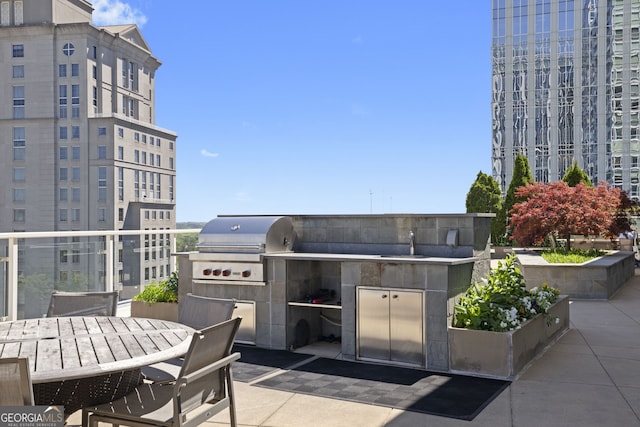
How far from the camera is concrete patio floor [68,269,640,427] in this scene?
3783 mm

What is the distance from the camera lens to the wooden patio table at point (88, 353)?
8.74 feet

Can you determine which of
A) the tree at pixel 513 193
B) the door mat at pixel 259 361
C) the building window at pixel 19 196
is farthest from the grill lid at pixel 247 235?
the building window at pixel 19 196

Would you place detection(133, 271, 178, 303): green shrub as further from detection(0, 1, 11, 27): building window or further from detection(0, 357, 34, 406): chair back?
detection(0, 1, 11, 27): building window

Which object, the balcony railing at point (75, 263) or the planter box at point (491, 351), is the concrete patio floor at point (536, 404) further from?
the balcony railing at point (75, 263)

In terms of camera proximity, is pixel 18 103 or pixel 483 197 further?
pixel 18 103

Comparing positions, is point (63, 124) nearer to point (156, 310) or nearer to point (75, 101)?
point (75, 101)

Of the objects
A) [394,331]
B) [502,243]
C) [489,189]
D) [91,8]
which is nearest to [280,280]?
[394,331]

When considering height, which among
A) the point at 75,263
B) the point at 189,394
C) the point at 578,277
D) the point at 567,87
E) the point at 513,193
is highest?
the point at 567,87

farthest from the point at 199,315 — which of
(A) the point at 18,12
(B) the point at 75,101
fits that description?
(A) the point at 18,12

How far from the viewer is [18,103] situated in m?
69.2

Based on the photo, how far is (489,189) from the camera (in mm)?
22109

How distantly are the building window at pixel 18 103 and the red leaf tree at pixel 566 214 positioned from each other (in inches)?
2774

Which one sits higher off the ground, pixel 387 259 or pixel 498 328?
pixel 387 259

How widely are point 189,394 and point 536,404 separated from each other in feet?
8.59
